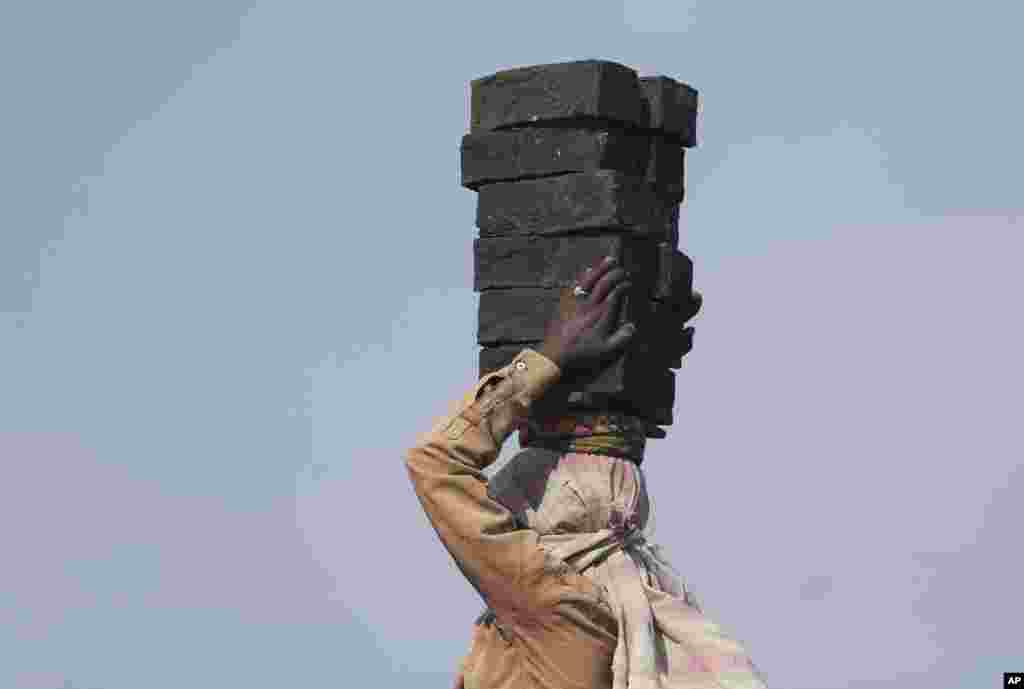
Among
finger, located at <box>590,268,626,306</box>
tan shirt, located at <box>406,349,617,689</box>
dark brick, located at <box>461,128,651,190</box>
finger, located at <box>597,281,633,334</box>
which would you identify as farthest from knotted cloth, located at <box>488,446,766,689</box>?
dark brick, located at <box>461,128,651,190</box>

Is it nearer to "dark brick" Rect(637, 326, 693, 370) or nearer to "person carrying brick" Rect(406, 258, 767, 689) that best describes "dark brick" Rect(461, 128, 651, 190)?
"person carrying brick" Rect(406, 258, 767, 689)

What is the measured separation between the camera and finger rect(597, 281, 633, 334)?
527 inches

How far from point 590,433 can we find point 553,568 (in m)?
0.66

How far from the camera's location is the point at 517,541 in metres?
13.2

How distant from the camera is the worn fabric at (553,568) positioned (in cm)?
1321

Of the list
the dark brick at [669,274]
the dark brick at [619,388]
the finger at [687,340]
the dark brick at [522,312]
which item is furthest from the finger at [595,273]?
the finger at [687,340]

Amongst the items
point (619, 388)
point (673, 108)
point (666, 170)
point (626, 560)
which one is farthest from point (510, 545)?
point (673, 108)

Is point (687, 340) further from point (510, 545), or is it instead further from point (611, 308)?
point (510, 545)

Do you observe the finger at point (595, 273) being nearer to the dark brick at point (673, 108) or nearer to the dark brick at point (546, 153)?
the dark brick at point (546, 153)

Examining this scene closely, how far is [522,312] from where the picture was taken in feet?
44.8

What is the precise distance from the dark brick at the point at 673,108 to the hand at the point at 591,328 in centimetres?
80

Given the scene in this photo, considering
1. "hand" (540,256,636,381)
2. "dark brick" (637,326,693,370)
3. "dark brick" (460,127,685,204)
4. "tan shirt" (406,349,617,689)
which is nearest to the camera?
"tan shirt" (406,349,617,689)

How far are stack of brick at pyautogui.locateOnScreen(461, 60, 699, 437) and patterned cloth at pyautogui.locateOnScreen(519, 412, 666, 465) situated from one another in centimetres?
6

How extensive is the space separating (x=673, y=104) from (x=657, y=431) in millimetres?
1459
